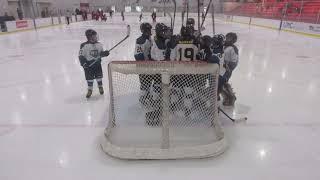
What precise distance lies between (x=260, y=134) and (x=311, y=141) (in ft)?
1.57

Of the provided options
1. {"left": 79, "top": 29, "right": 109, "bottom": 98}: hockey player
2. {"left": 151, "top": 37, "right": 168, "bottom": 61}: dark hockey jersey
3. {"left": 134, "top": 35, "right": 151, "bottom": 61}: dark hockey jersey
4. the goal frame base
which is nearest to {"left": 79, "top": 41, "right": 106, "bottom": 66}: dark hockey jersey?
{"left": 79, "top": 29, "right": 109, "bottom": 98}: hockey player

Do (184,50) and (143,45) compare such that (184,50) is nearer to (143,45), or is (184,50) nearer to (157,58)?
(157,58)

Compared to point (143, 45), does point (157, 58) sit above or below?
below

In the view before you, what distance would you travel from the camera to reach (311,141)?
8.54 feet

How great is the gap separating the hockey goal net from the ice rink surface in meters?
0.11

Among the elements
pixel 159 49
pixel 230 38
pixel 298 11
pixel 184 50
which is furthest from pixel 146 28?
pixel 298 11

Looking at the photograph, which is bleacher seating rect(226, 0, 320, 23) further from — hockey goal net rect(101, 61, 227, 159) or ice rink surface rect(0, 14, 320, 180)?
hockey goal net rect(101, 61, 227, 159)

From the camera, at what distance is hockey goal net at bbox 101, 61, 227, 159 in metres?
2.22

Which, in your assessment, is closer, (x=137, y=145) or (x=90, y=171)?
(x=90, y=171)

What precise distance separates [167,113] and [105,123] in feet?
3.51

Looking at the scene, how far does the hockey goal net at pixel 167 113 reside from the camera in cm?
222

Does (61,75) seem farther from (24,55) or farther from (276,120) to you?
(276,120)

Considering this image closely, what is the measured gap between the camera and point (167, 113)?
2.28 metres

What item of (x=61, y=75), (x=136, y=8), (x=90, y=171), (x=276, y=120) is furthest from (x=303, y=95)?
(x=136, y=8)
